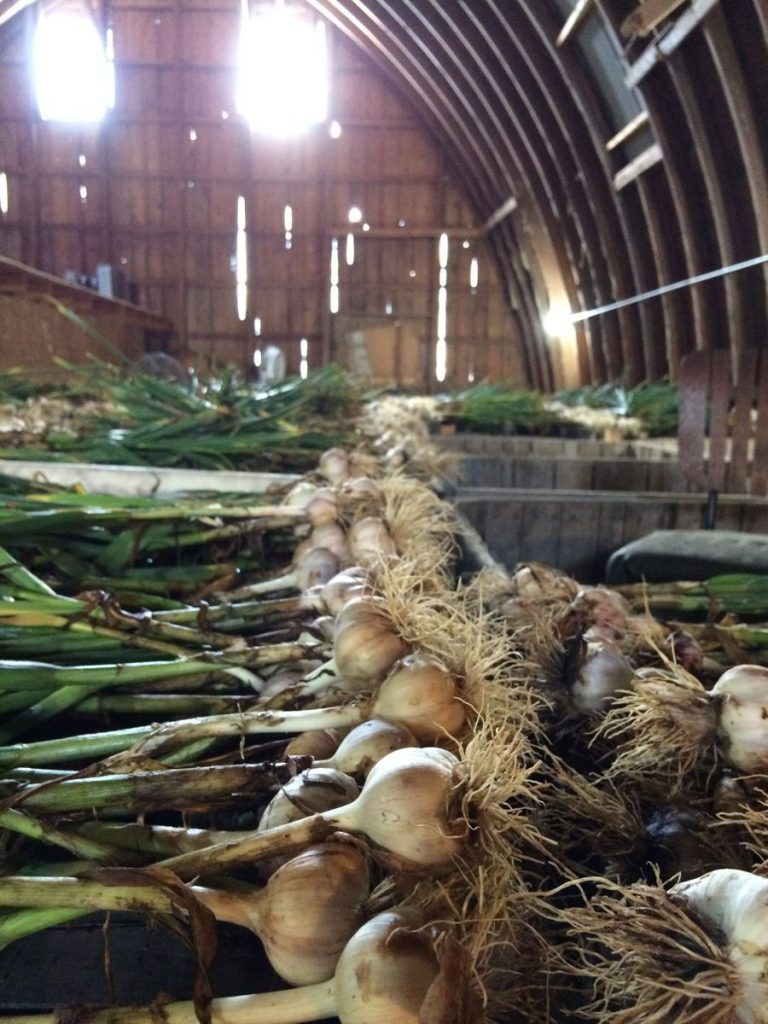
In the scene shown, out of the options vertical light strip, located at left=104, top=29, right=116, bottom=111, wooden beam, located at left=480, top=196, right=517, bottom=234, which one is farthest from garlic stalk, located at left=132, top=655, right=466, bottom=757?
vertical light strip, located at left=104, top=29, right=116, bottom=111

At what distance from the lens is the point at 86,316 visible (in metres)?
8.05

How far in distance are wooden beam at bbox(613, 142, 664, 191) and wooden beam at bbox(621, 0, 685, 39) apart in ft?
3.83

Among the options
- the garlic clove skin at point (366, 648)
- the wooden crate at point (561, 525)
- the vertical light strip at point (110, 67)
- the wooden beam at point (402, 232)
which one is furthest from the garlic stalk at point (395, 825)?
the vertical light strip at point (110, 67)

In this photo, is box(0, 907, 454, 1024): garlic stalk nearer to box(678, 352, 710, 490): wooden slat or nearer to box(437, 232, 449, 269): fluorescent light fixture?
box(678, 352, 710, 490): wooden slat

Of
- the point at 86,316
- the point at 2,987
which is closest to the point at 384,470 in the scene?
the point at 2,987

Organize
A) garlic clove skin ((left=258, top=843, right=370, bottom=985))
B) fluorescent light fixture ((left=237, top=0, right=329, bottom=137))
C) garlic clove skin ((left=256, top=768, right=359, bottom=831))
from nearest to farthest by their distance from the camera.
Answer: garlic clove skin ((left=258, top=843, right=370, bottom=985)) < garlic clove skin ((left=256, top=768, right=359, bottom=831)) < fluorescent light fixture ((left=237, top=0, right=329, bottom=137))

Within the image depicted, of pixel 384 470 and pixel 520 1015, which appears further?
pixel 384 470

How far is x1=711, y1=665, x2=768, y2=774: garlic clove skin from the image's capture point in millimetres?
801

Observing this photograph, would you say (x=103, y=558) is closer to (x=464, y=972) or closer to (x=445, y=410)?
(x=464, y=972)

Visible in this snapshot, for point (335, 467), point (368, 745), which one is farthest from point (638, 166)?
point (368, 745)

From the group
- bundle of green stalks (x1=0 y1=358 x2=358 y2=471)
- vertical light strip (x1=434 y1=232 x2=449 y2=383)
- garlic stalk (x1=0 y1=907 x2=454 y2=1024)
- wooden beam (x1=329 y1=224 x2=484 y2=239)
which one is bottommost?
garlic stalk (x1=0 y1=907 x2=454 y2=1024)

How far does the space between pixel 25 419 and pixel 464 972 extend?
9.44 feet

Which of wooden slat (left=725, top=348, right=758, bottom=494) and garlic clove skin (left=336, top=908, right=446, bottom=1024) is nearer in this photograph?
garlic clove skin (left=336, top=908, right=446, bottom=1024)

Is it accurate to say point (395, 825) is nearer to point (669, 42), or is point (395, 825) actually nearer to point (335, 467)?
point (335, 467)
